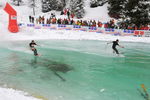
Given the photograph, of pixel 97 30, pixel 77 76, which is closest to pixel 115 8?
pixel 97 30

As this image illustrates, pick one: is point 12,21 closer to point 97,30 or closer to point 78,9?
point 97,30

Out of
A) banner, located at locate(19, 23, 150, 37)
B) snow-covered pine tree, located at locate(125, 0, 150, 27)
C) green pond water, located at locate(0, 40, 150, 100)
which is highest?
snow-covered pine tree, located at locate(125, 0, 150, 27)

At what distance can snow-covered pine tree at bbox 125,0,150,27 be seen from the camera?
31625 mm

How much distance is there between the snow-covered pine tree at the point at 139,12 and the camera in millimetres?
31625

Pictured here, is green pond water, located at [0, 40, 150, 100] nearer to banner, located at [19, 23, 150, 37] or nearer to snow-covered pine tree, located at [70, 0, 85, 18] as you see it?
banner, located at [19, 23, 150, 37]

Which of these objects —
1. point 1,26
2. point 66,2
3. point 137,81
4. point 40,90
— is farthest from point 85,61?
point 66,2

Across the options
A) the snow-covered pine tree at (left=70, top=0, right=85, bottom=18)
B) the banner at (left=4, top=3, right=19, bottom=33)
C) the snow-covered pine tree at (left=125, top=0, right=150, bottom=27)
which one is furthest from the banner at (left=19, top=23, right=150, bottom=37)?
the snow-covered pine tree at (left=70, top=0, right=85, bottom=18)

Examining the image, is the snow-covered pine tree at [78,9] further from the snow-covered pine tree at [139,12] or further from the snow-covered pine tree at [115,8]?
the snow-covered pine tree at [139,12]

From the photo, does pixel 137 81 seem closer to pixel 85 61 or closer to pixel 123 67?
pixel 123 67

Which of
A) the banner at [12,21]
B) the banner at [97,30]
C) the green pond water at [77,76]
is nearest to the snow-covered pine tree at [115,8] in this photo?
the banner at [97,30]

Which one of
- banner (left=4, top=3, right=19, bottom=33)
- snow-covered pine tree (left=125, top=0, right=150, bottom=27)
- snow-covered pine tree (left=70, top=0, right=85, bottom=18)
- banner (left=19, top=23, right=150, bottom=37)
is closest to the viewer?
banner (left=19, top=23, right=150, bottom=37)

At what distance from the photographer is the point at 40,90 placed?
895 centimetres

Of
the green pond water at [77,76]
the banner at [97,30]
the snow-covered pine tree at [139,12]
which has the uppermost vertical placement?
the snow-covered pine tree at [139,12]

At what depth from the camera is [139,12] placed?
106 feet
